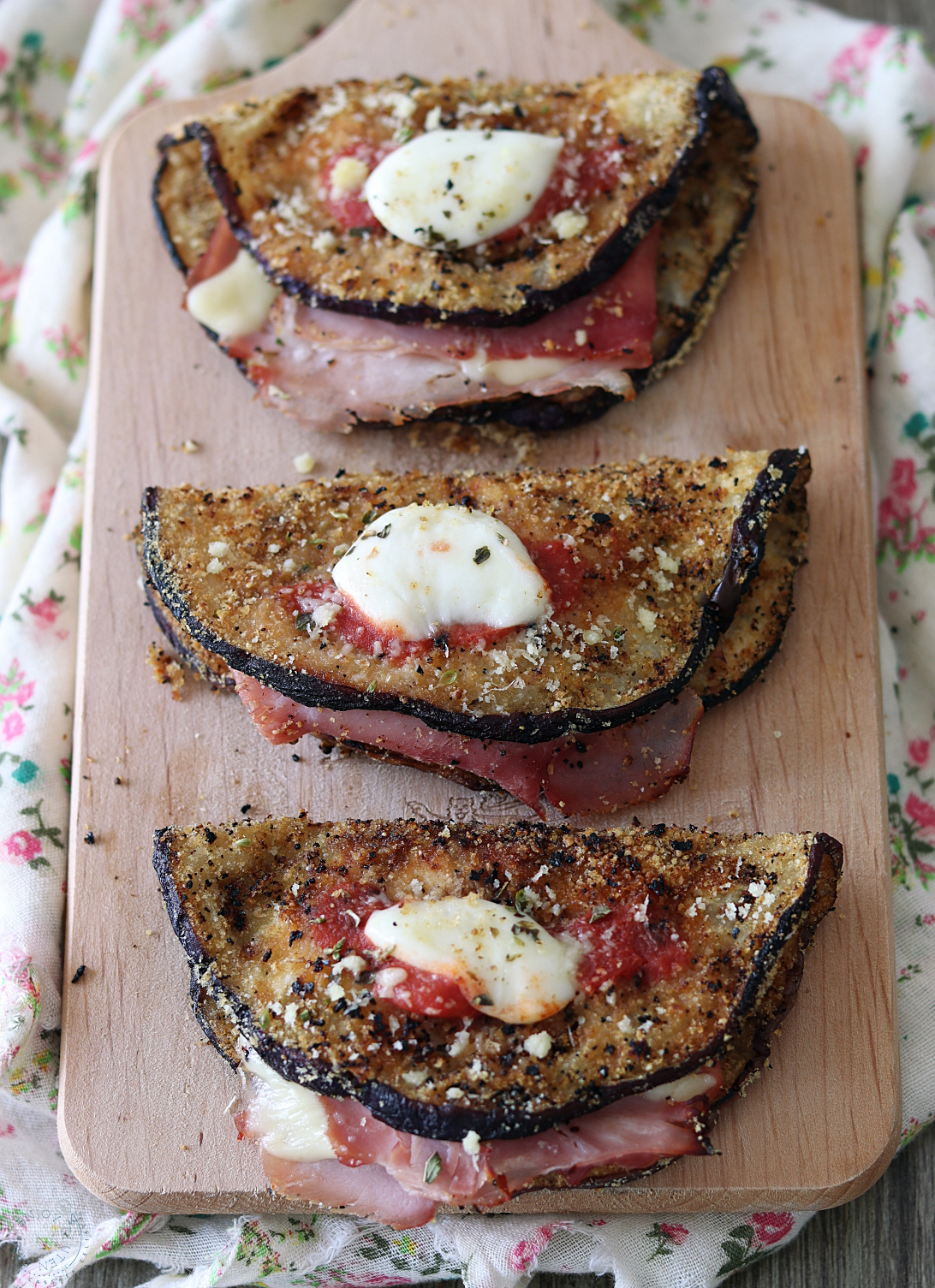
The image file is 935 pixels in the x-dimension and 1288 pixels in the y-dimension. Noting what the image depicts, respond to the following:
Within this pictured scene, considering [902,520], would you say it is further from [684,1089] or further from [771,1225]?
[771,1225]

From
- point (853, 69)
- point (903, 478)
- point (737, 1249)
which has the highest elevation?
point (853, 69)

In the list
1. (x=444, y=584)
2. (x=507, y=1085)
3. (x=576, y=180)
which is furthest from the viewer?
(x=576, y=180)

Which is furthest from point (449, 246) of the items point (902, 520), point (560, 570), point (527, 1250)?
point (527, 1250)

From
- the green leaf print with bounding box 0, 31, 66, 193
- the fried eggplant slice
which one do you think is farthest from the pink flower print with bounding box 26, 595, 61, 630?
the green leaf print with bounding box 0, 31, 66, 193

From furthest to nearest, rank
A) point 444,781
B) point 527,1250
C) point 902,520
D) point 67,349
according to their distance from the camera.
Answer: point 67,349 < point 902,520 < point 444,781 < point 527,1250

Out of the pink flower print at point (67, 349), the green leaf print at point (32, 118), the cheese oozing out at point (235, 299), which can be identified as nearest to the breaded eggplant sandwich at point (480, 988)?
the cheese oozing out at point (235, 299)

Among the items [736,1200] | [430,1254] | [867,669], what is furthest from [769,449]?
[430,1254]

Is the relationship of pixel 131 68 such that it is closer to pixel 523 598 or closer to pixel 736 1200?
pixel 523 598
